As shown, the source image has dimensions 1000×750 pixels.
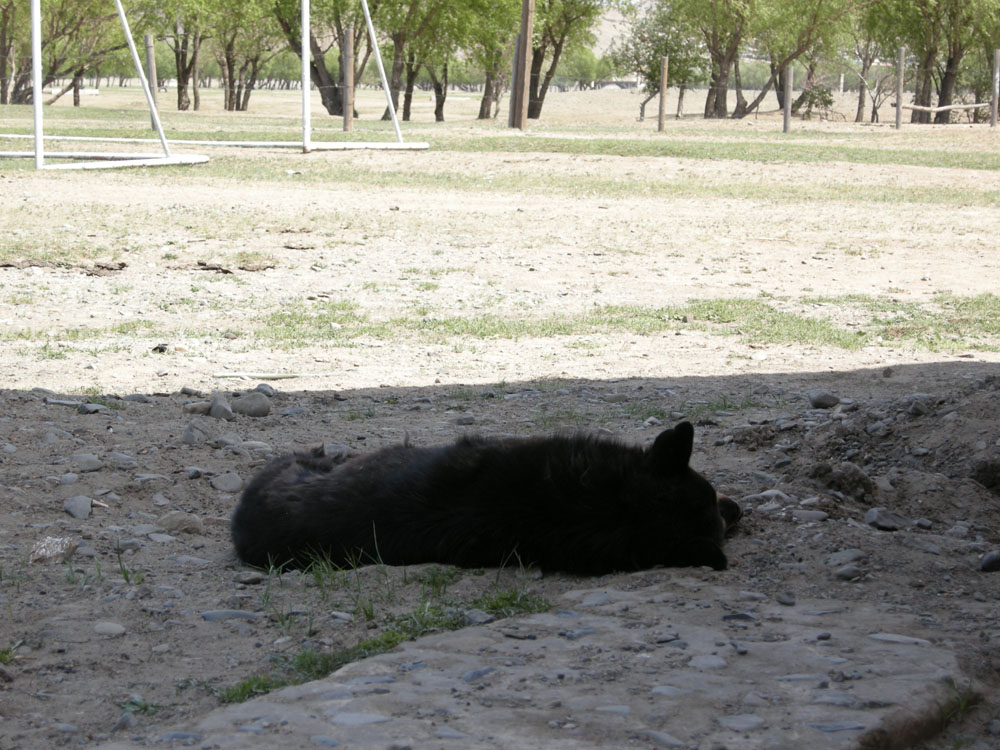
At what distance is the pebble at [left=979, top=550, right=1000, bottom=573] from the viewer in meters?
3.84

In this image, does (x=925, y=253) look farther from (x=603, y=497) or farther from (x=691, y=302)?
(x=603, y=497)

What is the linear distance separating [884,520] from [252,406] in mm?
3496

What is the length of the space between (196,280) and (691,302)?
465 cm

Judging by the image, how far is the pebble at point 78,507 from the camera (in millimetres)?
4473

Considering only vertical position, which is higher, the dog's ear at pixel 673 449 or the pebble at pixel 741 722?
the dog's ear at pixel 673 449

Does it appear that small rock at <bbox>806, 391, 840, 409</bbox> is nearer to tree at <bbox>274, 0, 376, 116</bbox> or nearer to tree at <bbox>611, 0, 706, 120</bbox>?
tree at <bbox>274, 0, 376, 116</bbox>

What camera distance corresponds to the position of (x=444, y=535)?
3816 millimetres

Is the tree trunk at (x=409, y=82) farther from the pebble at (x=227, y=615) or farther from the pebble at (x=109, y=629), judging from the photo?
the pebble at (x=109, y=629)

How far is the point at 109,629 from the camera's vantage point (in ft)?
10.9

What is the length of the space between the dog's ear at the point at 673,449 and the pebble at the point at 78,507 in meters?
2.33

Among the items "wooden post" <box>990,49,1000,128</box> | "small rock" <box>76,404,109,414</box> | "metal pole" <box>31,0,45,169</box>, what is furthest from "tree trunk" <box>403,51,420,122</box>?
"small rock" <box>76,404,109,414</box>

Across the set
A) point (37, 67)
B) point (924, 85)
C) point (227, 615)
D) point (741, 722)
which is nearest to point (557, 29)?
point (924, 85)

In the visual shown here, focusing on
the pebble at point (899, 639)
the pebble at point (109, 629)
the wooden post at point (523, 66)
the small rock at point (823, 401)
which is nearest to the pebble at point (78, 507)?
the pebble at point (109, 629)

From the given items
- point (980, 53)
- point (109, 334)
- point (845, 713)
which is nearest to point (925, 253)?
point (109, 334)
